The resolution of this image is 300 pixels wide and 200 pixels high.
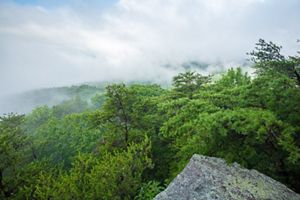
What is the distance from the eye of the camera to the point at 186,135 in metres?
15.8

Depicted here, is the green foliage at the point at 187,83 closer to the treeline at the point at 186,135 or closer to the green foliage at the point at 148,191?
the treeline at the point at 186,135

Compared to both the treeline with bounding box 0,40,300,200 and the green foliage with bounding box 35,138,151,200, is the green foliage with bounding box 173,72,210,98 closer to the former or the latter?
the treeline with bounding box 0,40,300,200

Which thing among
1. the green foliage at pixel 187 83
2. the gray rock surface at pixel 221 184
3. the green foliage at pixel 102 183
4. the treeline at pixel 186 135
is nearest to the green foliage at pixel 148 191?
the treeline at pixel 186 135

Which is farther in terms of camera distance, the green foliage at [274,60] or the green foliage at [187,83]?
the green foliage at [187,83]

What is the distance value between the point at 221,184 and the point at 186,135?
4.05 meters

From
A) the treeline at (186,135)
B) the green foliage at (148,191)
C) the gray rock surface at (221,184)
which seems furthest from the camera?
the green foliage at (148,191)

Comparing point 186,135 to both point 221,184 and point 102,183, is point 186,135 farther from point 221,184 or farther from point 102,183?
point 102,183

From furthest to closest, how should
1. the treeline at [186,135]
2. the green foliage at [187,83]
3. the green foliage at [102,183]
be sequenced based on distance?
the green foliage at [187,83] < the green foliage at [102,183] < the treeline at [186,135]

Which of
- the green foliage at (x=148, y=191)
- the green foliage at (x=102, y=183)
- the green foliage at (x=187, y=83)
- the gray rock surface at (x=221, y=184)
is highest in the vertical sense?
the green foliage at (x=187, y=83)

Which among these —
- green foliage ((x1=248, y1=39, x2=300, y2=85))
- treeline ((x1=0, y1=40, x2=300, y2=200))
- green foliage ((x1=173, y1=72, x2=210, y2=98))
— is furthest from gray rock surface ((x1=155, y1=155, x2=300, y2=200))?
green foliage ((x1=173, y1=72, x2=210, y2=98))

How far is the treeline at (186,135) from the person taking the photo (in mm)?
12990

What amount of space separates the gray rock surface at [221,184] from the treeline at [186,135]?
0.70m

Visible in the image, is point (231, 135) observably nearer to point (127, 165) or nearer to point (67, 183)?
point (127, 165)

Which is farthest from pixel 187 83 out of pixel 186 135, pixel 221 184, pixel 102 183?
pixel 221 184
